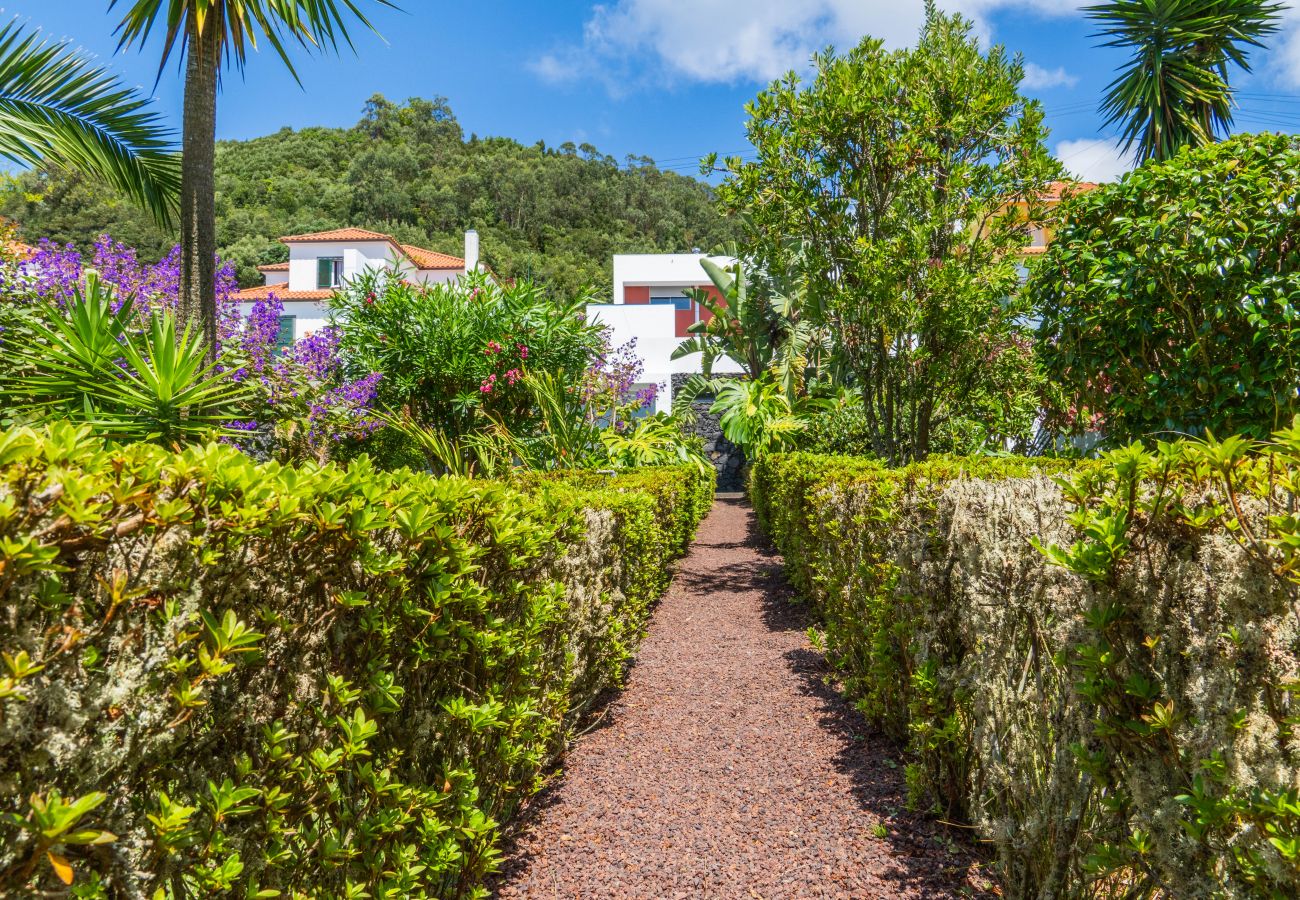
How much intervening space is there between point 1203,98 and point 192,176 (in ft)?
47.3

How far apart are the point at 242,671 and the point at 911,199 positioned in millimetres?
7950

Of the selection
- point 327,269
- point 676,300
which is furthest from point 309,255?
point 676,300

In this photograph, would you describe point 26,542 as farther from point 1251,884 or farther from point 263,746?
point 1251,884

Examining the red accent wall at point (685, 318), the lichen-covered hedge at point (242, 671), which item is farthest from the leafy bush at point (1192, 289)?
the red accent wall at point (685, 318)

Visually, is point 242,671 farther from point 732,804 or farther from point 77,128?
point 77,128

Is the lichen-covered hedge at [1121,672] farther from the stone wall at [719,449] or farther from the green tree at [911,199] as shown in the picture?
the stone wall at [719,449]

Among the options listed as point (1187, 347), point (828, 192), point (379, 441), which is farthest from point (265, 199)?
point (1187, 347)

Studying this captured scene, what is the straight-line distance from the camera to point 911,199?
26.1 feet

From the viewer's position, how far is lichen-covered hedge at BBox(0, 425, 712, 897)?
118 centimetres

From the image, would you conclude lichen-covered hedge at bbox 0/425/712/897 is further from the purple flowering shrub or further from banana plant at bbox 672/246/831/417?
banana plant at bbox 672/246/831/417

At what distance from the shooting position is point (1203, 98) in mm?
12125

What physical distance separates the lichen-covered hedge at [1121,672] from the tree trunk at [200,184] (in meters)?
7.07

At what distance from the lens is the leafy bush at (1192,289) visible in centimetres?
556

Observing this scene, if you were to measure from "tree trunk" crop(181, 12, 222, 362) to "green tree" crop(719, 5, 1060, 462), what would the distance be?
546 cm
